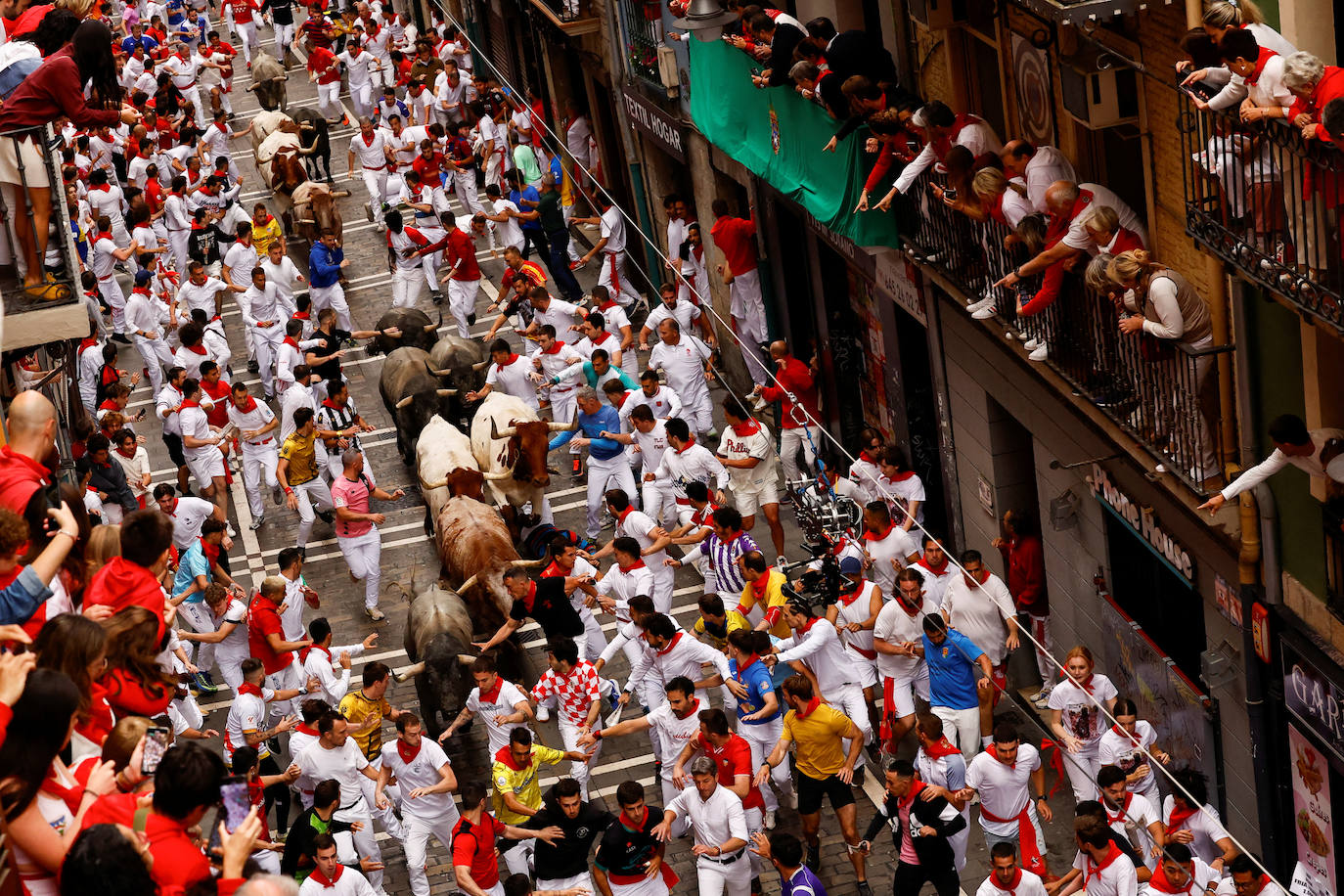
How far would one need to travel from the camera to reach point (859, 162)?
1902cm

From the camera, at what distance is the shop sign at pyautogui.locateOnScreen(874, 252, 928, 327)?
62.8 ft

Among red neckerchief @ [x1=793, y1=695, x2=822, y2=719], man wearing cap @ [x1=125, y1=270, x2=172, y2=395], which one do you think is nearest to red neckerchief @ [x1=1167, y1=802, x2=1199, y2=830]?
red neckerchief @ [x1=793, y1=695, x2=822, y2=719]

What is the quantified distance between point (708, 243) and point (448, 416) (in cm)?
463

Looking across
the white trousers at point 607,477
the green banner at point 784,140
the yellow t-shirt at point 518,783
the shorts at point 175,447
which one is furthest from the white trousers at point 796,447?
the shorts at point 175,447

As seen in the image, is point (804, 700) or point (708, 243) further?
point (708, 243)

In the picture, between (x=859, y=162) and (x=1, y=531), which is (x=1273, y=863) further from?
(x=1, y=531)

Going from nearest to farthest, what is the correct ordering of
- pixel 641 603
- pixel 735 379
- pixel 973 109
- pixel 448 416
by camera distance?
pixel 641 603, pixel 973 109, pixel 448 416, pixel 735 379

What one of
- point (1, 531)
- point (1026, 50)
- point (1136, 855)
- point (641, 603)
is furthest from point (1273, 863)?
point (1, 531)

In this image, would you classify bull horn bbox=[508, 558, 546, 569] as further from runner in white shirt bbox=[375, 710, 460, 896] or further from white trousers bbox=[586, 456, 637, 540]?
runner in white shirt bbox=[375, 710, 460, 896]

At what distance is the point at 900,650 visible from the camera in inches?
627

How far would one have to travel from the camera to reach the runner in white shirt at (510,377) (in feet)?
72.5

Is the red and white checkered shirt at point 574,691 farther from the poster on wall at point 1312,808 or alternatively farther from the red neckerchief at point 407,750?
the poster on wall at point 1312,808

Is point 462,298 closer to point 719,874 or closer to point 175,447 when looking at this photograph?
point 175,447

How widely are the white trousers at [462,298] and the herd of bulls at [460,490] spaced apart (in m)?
2.32
